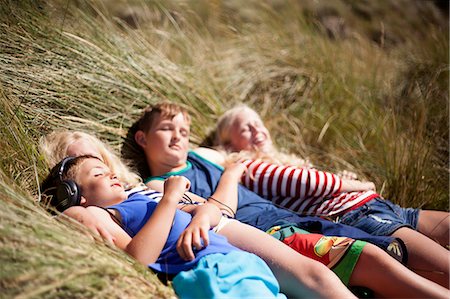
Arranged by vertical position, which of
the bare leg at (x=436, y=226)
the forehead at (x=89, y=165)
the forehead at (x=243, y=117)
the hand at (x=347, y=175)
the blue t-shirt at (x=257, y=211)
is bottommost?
the bare leg at (x=436, y=226)

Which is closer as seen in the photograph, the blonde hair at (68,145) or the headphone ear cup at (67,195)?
the headphone ear cup at (67,195)

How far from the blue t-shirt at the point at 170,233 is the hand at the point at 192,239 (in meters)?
0.03

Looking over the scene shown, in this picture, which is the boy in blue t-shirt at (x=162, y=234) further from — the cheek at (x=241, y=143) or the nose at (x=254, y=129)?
the nose at (x=254, y=129)

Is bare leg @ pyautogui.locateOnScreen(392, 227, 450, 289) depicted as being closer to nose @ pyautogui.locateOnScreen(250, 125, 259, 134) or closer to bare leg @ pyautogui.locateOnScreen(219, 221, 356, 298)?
bare leg @ pyautogui.locateOnScreen(219, 221, 356, 298)

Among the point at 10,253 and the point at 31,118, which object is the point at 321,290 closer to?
the point at 10,253

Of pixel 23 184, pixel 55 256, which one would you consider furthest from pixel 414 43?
pixel 55 256

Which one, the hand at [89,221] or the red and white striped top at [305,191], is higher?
the hand at [89,221]

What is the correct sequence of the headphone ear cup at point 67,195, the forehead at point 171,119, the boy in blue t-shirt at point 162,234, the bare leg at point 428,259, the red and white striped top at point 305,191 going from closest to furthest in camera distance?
1. the boy in blue t-shirt at point 162,234
2. the headphone ear cup at point 67,195
3. the bare leg at point 428,259
4. the red and white striped top at point 305,191
5. the forehead at point 171,119

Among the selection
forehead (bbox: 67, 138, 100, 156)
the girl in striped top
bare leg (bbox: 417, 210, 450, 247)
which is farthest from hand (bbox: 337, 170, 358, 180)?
forehead (bbox: 67, 138, 100, 156)

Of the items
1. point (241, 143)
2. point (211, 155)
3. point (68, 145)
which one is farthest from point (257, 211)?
point (68, 145)

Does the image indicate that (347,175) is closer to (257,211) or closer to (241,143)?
(241,143)

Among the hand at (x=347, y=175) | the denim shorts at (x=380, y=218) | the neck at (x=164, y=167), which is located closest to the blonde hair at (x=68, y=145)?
the neck at (x=164, y=167)

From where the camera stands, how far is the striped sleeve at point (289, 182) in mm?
3363

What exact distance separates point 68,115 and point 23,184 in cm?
79
